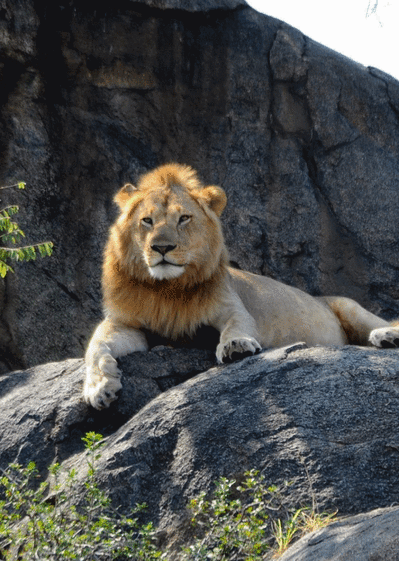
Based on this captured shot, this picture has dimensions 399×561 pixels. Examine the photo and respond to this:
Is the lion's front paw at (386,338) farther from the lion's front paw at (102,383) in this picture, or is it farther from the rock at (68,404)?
the lion's front paw at (102,383)

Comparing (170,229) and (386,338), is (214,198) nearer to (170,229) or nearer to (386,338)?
(170,229)

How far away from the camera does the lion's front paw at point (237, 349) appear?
16.6 ft

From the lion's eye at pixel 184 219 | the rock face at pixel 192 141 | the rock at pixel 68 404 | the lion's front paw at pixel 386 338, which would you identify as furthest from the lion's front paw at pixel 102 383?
the rock face at pixel 192 141

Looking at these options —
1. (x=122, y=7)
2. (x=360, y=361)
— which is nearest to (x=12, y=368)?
(x=122, y=7)

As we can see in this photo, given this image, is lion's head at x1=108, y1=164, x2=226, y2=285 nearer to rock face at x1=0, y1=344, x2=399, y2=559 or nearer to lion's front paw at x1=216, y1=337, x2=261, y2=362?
lion's front paw at x1=216, y1=337, x2=261, y2=362

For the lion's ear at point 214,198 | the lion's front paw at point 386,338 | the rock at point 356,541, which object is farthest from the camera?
the lion's ear at point 214,198

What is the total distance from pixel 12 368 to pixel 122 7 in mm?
4006

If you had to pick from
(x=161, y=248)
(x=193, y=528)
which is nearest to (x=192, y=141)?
(x=161, y=248)

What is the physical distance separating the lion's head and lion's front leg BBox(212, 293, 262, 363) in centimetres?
30

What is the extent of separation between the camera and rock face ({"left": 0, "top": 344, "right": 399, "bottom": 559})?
3.74 m

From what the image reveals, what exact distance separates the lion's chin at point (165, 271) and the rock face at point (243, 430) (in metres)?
0.70

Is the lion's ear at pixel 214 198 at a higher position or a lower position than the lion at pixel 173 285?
higher

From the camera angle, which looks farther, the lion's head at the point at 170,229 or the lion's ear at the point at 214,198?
the lion's ear at the point at 214,198

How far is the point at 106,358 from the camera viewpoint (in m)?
5.07
